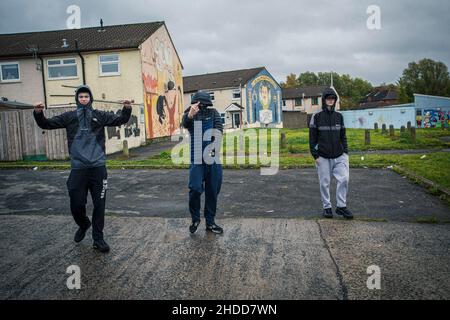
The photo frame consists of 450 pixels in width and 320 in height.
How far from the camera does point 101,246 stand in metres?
4.44

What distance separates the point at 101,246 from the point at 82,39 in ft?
85.0

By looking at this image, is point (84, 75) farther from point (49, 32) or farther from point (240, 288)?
point (240, 288)

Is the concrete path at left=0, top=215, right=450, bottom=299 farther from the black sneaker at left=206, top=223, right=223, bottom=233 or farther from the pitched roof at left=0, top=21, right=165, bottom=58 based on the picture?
the pitched roof at left=0, top=21, right=165, bottom=58

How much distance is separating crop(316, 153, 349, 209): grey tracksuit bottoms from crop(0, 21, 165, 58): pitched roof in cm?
2110

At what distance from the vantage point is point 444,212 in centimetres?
605

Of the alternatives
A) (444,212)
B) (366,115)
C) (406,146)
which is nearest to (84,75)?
(406,146)

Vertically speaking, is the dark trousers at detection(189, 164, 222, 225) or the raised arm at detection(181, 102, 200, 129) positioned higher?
the raised arm at detection(181, 102, 200, 129)

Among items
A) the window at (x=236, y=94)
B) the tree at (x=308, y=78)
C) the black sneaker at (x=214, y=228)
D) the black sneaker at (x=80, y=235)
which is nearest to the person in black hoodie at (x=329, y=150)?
the black sneaker at (x=214, y=228)

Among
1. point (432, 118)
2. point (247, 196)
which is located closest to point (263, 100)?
point (432, 118)

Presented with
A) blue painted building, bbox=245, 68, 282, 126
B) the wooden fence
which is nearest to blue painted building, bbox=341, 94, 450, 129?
blue painted building, bbox=245, 68, 282, 126

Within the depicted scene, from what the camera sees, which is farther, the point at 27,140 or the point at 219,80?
the point at 219,80

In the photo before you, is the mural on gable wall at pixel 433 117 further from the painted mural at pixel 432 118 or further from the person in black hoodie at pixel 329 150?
the person in black hoodie at pixel 329 150

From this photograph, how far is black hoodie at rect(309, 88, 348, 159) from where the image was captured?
5875 mm

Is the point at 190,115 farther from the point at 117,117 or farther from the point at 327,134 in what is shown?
the point at 327,134
